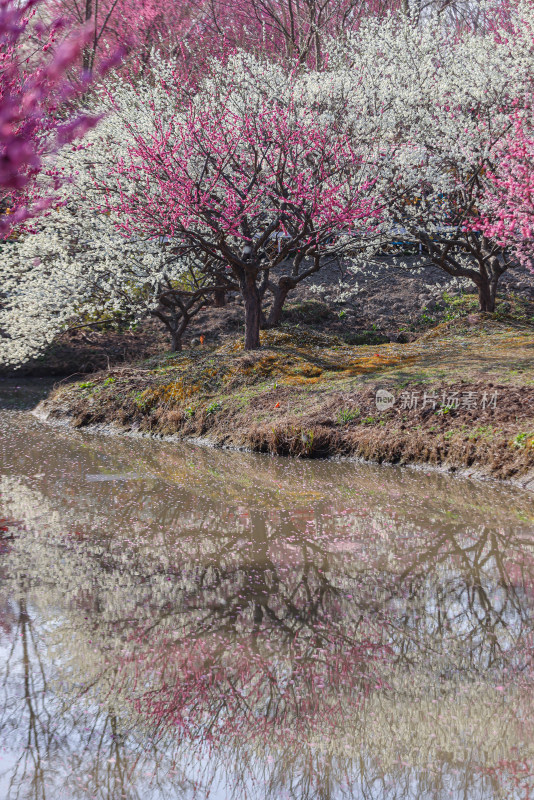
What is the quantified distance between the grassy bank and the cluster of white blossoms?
1816mm

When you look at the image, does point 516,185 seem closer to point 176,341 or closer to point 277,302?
point 277,302

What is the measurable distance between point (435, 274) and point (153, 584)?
1508 centimetres

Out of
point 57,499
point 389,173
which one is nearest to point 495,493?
point 57,499

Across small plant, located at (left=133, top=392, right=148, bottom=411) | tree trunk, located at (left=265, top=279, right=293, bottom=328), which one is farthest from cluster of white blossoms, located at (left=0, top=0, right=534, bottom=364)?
small plant, located at (left=133, top=392, right=148, bottom=411)

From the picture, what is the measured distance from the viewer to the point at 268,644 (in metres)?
4.26

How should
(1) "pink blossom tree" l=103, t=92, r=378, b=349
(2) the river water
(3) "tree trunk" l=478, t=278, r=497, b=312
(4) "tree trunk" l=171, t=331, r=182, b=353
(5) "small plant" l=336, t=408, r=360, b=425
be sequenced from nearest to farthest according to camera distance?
(2) the river water
(5) "small plant" l=336, t=408, r=360, b=425
(1) "pink blossom tree" l=103, t=92, r=378, b=349
(3) "tree trunk" l=478, t=278, r=497, b=312
(4) "tree trunk" l=171, t=331, r=182, b=353

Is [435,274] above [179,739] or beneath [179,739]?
above

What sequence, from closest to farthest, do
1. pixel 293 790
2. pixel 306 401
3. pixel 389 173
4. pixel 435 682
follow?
pixel 293 790, pixel 435 682, pixel 306 401, pixel 389 173

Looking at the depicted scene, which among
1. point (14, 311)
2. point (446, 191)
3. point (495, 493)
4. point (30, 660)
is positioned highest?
point (446, 191)

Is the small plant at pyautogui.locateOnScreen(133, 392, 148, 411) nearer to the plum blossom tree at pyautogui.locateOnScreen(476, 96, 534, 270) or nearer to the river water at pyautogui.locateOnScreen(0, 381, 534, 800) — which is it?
the river water at pyautogui.locateOnScreen(0, 381, 534, 800)

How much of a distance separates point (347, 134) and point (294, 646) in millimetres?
11015

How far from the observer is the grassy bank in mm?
9234

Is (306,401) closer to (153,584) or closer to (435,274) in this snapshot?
(153,584)

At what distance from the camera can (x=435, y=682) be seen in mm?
3746
